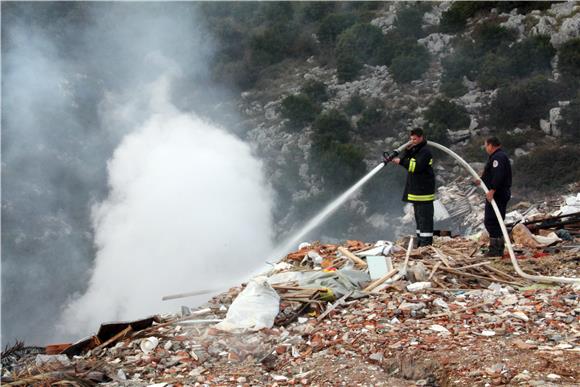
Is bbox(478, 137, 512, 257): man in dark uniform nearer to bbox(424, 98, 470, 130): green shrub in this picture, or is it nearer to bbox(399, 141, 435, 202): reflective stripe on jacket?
bbox(399, 141, 435, 202): reflective stripe on jacket

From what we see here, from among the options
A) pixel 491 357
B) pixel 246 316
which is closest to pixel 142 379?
pixel 246 316

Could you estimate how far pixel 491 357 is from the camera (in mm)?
3812

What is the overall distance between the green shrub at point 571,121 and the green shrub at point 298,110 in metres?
7.07

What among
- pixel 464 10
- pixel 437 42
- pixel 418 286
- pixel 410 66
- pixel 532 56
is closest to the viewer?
pixel 418 286

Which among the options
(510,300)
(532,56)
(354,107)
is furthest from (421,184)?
(532,56)

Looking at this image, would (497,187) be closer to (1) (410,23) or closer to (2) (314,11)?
(1) (410,23)

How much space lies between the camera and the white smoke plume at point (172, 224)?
1541 centimetres

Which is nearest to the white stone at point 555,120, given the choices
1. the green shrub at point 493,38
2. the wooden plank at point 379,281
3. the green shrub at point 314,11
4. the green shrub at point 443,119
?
the green shrub at point 443,119

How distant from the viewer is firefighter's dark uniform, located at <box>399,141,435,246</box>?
6.70 meters

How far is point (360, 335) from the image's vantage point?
175 inches

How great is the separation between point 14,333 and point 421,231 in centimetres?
1154

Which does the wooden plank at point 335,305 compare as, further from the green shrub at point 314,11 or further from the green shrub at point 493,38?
the green shrub at point 314,11

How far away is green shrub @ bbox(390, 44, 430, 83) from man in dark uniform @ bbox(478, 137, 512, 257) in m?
14.4

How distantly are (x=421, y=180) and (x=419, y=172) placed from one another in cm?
10
